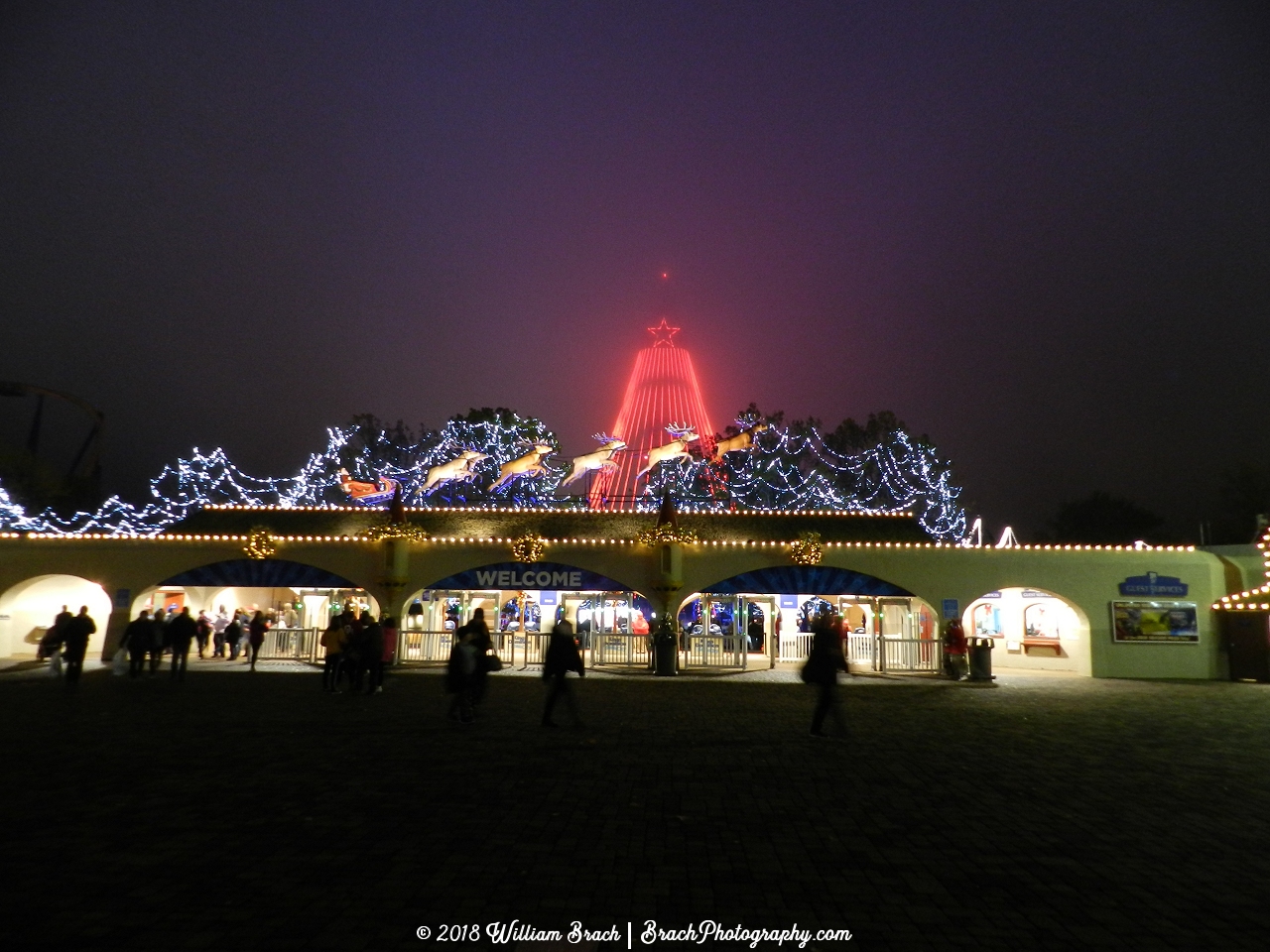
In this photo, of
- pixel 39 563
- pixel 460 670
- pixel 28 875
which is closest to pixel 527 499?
pixel 39 563

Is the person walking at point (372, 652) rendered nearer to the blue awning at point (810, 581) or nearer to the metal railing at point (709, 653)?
the metal railing at point (709, 653)

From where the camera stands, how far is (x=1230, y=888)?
A: 5234mm

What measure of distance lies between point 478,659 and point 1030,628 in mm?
18159

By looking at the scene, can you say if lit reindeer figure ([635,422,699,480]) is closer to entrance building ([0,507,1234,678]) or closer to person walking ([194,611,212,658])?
entrance building ([0,507,1234,678])

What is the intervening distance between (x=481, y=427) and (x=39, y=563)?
25604mm

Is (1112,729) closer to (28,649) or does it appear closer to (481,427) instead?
(28,649)


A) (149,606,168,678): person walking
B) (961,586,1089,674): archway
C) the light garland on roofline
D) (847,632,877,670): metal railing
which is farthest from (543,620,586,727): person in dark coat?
(961,586,1089,674): archway

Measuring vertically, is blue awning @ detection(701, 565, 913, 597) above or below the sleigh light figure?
below

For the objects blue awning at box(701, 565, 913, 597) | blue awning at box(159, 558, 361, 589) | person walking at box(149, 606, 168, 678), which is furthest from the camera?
blue awning at box(159, 558, 361, 589)

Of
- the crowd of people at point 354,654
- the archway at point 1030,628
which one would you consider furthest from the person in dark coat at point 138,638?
the archway at point 1030,628

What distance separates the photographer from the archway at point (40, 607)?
75.4 feet

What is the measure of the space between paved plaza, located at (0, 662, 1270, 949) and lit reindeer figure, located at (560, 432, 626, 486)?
16.3 metres

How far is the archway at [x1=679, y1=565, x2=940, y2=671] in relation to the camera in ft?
67.9

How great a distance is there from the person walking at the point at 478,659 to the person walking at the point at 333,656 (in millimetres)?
4811
